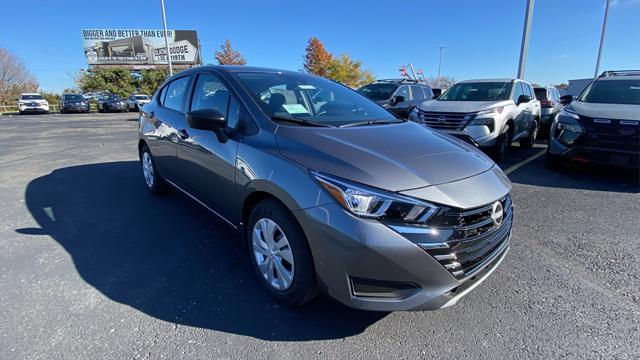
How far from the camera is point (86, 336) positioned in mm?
2092

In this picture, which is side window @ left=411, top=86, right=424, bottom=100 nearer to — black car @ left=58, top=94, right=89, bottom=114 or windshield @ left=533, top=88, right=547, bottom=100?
windshield @ left=533, top=88, right=547, bottom=100

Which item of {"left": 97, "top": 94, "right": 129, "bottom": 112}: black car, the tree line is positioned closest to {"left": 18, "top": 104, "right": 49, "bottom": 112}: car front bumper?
{"left": 97, "top": 94, "right": 129, "bottom": 112}: black car

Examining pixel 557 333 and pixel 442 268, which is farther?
pixel 557 333

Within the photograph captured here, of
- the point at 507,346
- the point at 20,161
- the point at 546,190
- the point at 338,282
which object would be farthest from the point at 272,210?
the point at 20,161

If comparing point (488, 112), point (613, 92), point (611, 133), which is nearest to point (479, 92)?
point (488, 112)

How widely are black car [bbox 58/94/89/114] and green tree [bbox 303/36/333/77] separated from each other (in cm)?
2387

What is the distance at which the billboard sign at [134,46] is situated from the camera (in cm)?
4522

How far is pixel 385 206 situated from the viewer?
1840 mm

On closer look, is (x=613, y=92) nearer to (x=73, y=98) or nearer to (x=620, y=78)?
Result: (x=620, y=78)

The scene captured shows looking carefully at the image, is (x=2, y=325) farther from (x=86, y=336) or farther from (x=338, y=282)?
(x=338, y=282)

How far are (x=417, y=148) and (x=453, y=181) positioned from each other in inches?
16.7

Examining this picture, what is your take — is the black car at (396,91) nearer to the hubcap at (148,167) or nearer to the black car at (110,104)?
the hubcap at (148,167)

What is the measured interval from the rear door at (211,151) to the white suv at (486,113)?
13.4ft

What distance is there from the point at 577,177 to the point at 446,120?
2.40 metres
